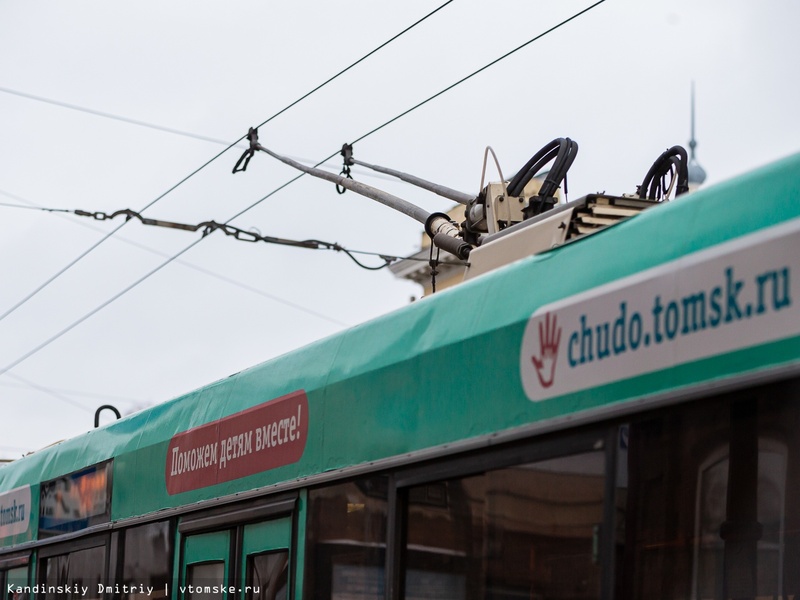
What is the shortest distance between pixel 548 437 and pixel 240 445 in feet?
8.21

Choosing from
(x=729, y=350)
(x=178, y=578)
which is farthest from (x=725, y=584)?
(x=178, y=578)

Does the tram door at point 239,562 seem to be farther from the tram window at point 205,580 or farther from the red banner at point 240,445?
the red banner at point 240,445

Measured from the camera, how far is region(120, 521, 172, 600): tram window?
6578 mm

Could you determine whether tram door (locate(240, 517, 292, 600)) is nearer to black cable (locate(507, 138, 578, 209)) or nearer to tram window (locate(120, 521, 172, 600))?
tram window (locate(120, 521, 172, 600))

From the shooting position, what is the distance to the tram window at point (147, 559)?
658cm

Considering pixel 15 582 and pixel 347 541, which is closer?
pixel 347 541

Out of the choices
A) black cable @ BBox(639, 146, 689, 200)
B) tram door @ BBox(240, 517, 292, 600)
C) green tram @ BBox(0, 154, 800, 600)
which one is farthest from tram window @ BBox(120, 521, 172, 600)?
black cable @ BBox(639, 146, 689, 200)

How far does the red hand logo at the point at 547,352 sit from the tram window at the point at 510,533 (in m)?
0.25

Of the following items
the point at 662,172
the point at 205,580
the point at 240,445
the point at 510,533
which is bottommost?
the point at 205,580

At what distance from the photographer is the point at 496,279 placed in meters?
4.34

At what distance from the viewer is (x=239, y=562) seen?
573cm

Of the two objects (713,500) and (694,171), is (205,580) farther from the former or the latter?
(694,171)

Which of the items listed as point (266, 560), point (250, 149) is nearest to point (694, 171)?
point (250, 149)

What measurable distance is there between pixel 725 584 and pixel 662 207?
1.06m
